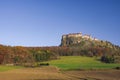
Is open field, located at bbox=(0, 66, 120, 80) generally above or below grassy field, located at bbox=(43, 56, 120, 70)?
below

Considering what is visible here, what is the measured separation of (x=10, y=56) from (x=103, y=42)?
4202 inches

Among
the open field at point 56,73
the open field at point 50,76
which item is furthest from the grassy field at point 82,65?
the open field at point 50,76

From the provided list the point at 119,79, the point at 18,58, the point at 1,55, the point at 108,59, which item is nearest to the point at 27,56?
the point at 18,58

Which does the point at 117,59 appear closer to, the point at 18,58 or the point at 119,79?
the point at 18,58

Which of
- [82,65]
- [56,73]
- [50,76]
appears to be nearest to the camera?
[50,76]

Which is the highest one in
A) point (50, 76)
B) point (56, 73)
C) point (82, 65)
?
point (82, 65)

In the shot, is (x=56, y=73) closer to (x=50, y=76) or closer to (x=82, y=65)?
(x=50, y=76)

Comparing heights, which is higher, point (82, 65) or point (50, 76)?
point (82, 65)

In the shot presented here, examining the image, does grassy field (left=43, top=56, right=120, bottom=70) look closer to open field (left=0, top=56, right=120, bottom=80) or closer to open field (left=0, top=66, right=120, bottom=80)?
open field (left=0, top=56, right=120, bottom=80)

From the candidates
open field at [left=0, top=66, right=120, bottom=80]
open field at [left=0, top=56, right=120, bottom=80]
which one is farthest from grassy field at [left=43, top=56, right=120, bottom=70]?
open field at [left=0, top=66, right=120, bottom=80]

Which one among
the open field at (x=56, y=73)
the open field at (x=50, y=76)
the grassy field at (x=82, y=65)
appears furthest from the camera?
the grassy field at (x=82, y=65)

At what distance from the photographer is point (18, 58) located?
4043 inches

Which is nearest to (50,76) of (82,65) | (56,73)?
(56,73)

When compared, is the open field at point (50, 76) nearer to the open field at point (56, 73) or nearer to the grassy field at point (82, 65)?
the open field at point (56, 73)
